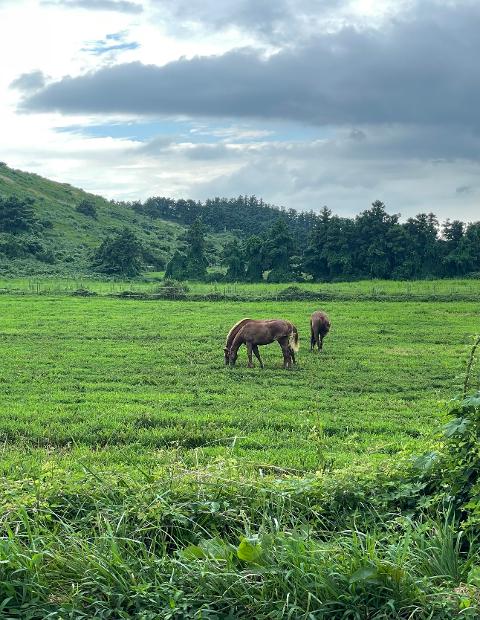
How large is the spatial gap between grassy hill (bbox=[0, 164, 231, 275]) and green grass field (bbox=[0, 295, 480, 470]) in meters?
34.7

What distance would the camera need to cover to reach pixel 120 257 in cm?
5634

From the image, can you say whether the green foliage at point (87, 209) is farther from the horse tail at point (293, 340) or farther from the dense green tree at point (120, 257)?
the horse tail at point (293, 340)

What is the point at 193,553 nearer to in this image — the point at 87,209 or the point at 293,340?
the point at 293,340

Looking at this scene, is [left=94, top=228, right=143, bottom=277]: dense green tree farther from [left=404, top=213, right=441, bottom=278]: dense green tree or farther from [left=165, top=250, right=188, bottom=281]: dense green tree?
[left=404, top=213, right=441, bottom=278]: dense green tree

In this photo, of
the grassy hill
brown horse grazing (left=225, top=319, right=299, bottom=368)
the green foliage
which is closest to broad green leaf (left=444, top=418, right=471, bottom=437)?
brown horse grazing (left=225, top=319, right=299, bottom=368)

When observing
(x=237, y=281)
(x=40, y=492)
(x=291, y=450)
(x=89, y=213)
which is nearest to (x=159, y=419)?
(x=291, y=450)

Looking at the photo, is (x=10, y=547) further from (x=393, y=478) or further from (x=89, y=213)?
(x=89, y=213)

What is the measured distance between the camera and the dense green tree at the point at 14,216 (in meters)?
64.4

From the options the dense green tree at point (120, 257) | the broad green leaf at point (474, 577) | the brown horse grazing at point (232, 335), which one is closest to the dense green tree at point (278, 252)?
the dense green tree at point (120, 257)

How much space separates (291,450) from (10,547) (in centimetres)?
491

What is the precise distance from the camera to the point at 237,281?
5319cm

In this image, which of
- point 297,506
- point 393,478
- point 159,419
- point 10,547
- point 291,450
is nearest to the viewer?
point 10,547

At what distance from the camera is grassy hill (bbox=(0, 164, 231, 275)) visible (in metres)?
57.6

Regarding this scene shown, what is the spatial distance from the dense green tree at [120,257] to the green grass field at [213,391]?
31.4m
